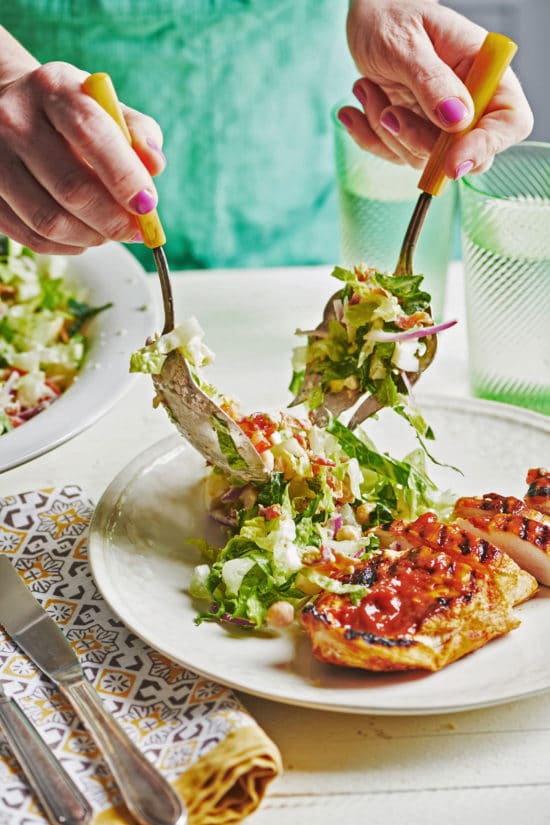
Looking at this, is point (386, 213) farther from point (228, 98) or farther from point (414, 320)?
point (228, 98)

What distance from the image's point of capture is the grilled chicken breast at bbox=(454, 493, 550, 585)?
6.19 ft

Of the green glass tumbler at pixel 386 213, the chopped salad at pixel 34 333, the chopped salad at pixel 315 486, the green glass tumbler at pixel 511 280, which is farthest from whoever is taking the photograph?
the green glass tumbler at pixel 386 213

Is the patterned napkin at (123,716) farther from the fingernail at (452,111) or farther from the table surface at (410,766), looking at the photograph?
the fingernail at (452,111)

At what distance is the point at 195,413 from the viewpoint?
2002 millimetres

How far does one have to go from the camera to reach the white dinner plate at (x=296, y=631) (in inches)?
62.7

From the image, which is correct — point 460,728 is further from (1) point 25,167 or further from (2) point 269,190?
(2) point 269,190

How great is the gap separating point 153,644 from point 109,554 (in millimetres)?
337

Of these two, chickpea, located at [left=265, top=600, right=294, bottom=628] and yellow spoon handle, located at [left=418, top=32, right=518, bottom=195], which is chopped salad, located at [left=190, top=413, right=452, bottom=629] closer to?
chickpea, located at [left=265, top=600, right=294, bottom=628]

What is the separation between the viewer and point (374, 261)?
302cm

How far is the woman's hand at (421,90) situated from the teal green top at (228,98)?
84 cm

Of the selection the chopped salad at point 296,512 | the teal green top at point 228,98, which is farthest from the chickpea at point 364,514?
the teal green top at point 228,98

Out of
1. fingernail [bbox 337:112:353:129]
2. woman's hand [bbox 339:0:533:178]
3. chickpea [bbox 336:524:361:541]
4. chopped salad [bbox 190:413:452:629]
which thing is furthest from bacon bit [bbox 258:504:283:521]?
fingernail [bbox 337:112:353:129]

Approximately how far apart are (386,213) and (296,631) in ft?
4.99

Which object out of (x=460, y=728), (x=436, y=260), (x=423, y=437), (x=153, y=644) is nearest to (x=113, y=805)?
(x=153, y=644)
